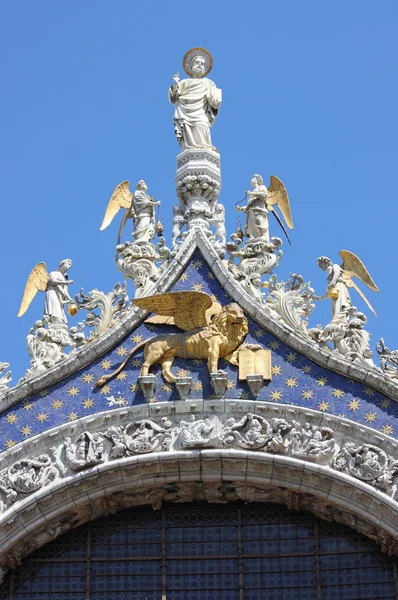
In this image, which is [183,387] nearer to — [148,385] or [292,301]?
[148,385]

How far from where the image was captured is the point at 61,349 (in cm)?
2297

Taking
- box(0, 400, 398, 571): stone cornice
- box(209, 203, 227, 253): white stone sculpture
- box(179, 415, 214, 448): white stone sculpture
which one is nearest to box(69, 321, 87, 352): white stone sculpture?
box(0, 400, 398, 571): stone cornice

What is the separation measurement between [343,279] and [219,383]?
225 cm

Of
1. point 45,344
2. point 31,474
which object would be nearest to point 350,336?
point 45,344

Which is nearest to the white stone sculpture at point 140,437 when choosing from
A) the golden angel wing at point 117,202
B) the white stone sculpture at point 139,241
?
the white stone sculpture at point 139,241

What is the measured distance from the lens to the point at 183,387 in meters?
22.3

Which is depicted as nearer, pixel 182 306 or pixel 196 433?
pixel 196 433

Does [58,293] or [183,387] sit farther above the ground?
[58,293]

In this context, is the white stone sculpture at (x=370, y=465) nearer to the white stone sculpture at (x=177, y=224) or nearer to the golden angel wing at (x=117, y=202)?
the white stone sculpture at (x=177, y=224)

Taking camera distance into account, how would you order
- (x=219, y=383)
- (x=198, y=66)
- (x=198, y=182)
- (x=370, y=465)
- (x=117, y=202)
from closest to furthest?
(x=370, y=465)
(x=219, y=383)
(x=198, y=182)
(x=117, y=202)
(x=198, y=66)

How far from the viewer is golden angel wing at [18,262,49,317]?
935 inches

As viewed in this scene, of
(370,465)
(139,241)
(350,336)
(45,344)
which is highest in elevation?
(139,241)

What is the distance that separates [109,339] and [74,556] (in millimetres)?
2562

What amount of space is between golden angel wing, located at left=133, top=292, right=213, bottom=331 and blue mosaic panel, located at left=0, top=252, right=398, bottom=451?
431 millimetres
